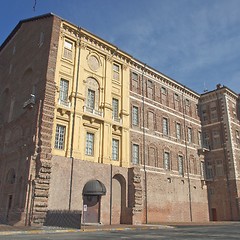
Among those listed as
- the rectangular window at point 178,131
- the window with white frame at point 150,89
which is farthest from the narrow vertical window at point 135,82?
the rectangular window at point 178,131

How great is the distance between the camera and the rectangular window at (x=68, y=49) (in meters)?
27.5

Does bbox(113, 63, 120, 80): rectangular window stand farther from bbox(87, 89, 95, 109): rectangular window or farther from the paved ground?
the paved ground

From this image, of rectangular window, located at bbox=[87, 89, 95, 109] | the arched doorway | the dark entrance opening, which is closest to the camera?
the arched doorway

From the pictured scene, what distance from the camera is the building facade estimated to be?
2328 cm

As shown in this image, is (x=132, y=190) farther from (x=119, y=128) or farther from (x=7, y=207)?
(x=7, y=207)

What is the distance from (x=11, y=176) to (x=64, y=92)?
29.6 ft

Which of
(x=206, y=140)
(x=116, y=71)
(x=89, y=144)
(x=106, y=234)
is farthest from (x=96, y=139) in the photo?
(x=206, y=140)

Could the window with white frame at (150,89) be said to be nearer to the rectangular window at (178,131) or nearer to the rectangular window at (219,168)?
the rectangular window at (178,131)

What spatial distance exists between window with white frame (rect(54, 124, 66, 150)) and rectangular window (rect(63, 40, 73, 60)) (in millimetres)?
7251

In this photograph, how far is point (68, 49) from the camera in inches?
1094

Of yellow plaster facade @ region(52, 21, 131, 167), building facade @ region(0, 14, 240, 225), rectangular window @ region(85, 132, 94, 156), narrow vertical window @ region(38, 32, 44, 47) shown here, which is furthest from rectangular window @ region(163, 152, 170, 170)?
narrow vertical window @ region(38, 32, 44, 47)

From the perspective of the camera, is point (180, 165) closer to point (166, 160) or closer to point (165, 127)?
point (166, 160)

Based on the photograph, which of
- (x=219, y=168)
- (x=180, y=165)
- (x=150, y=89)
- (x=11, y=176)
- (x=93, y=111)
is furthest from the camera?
(x=219, y=168)

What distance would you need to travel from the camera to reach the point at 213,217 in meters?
37.4
